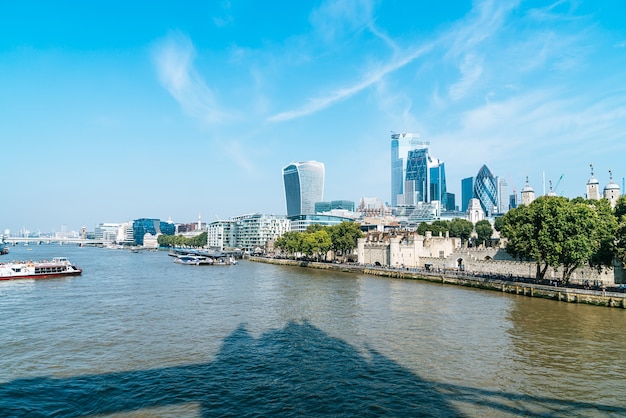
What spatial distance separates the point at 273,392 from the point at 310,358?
5611 millimetres

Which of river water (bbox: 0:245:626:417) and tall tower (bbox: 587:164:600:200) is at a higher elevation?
tall tower (bbox: 587:164:600:200)

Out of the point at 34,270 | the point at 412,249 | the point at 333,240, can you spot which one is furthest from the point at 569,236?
the point at 34,270

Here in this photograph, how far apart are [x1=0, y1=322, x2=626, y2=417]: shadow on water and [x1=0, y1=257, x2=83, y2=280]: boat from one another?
193 ft

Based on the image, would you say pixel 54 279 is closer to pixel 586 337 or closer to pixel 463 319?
pixel 463 319

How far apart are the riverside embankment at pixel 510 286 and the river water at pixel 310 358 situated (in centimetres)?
210

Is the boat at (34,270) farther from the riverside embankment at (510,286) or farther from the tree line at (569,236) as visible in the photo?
the tree line at (569,236)

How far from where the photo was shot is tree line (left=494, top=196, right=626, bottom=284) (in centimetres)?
4812

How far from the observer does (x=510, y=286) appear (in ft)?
179

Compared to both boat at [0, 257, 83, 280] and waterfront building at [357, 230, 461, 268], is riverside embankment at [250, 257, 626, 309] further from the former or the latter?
boat at [0, 257, 83, 280]

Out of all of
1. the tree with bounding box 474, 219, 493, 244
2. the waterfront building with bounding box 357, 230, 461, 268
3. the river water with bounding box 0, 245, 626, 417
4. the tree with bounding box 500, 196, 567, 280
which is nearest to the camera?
the river water with bounding box 0, 245, 626, 417

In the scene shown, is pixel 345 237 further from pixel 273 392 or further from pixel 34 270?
pixel 273 392

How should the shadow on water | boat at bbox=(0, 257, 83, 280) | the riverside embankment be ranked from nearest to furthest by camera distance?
1. the shadow on water
2. the riverside embankment
3. boat at bbox=(0, 257, 83, 280)

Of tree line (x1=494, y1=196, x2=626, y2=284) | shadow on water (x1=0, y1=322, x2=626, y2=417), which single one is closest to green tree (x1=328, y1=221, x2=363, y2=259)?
tree line (x1=494, y1=196, x2=626, y2=284)

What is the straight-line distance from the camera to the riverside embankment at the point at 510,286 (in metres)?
43.8
